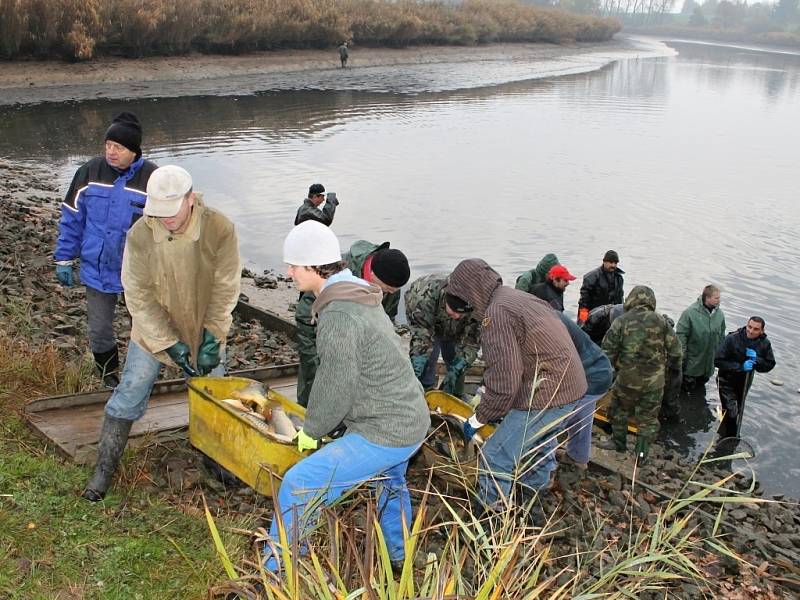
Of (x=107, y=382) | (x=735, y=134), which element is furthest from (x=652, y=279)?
(x=735, y=134)

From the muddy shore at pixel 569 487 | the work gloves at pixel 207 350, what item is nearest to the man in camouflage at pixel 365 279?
the work gloves at pixel 207 350

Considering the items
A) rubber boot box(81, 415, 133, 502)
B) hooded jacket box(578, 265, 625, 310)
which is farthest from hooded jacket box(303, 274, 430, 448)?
hooded jacket box(578, 265, 625, 310)

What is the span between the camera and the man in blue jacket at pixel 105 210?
536 cm

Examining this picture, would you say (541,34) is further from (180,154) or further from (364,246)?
(364,246)

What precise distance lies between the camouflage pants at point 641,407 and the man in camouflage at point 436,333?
1630mm

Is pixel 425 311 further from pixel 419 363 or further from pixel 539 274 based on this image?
pixel 539 274

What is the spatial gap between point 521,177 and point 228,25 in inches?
912

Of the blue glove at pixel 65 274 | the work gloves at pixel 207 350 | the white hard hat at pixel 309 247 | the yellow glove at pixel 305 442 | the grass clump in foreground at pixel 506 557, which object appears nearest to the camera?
the grass clump in foreground at pixel 506 557

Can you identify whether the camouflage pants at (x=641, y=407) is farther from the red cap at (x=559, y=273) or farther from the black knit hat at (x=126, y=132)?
the black knit hat at (x=126, y=132)

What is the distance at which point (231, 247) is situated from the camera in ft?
15.5

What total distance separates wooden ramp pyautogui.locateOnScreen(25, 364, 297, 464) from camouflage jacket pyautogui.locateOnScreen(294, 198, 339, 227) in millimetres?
3396

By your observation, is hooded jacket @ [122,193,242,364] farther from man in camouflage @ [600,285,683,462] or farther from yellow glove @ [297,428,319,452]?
man in camouflage @ [600,285,683,462]

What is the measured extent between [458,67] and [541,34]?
25.7 metres

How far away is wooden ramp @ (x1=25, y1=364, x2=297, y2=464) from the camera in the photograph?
→ 495 centimetres
